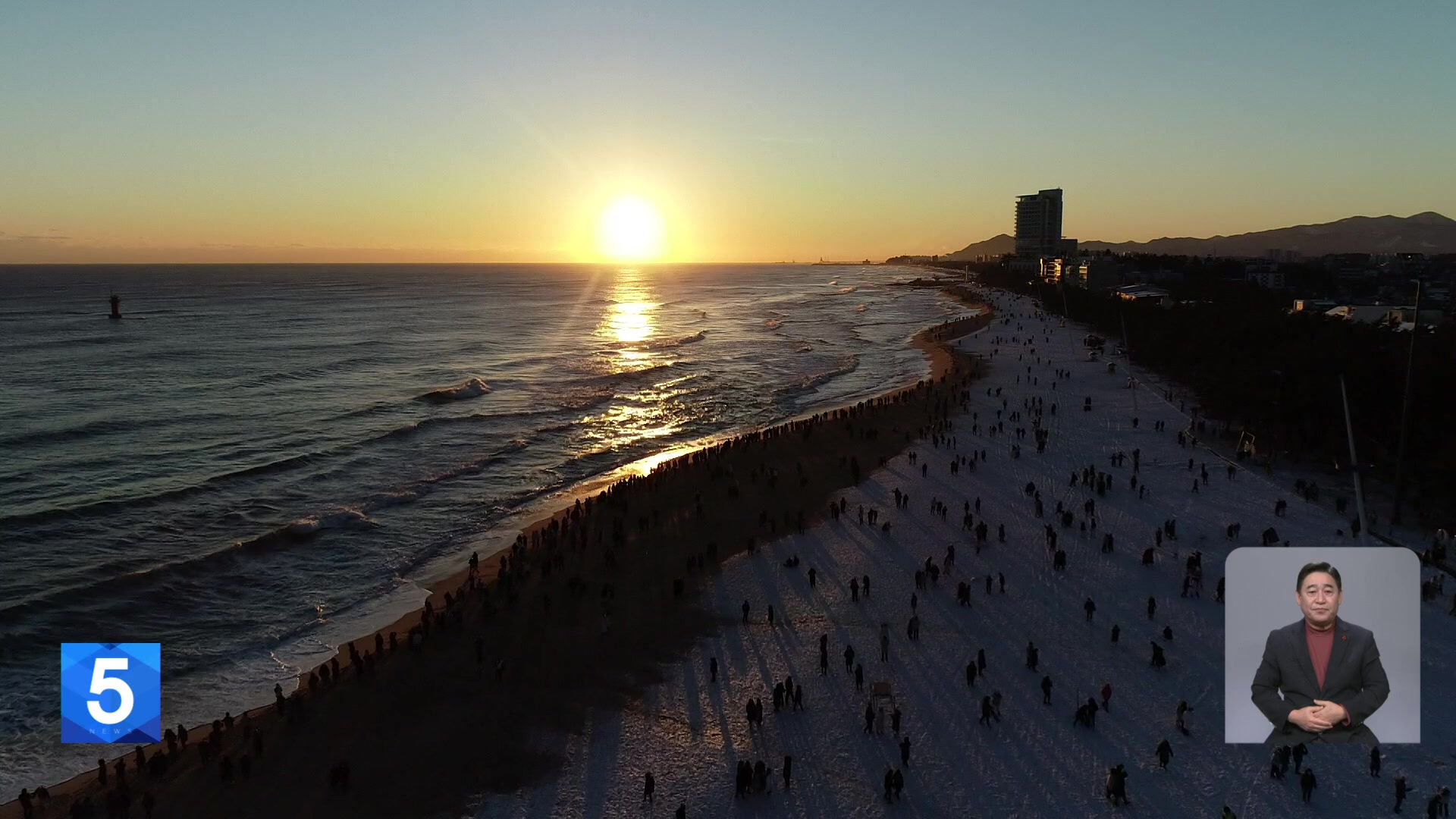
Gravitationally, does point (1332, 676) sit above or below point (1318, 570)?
below

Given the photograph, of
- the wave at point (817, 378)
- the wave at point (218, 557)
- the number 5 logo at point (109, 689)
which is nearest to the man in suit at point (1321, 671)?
the number 5 logo at point (109, 689)

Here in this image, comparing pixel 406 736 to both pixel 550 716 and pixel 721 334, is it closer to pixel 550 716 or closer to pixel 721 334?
pixel 550 716

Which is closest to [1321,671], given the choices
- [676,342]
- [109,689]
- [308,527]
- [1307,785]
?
[1307,785]

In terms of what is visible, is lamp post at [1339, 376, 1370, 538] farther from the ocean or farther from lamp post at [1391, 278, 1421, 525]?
the ocean

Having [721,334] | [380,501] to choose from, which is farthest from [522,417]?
[721,334]

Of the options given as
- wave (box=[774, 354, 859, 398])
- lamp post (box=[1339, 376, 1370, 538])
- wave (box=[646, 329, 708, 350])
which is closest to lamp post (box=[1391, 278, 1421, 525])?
lamp post (box=[1339, 376, 1370, 538])

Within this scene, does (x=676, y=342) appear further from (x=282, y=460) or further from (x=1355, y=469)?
(x=1355, y=469)
